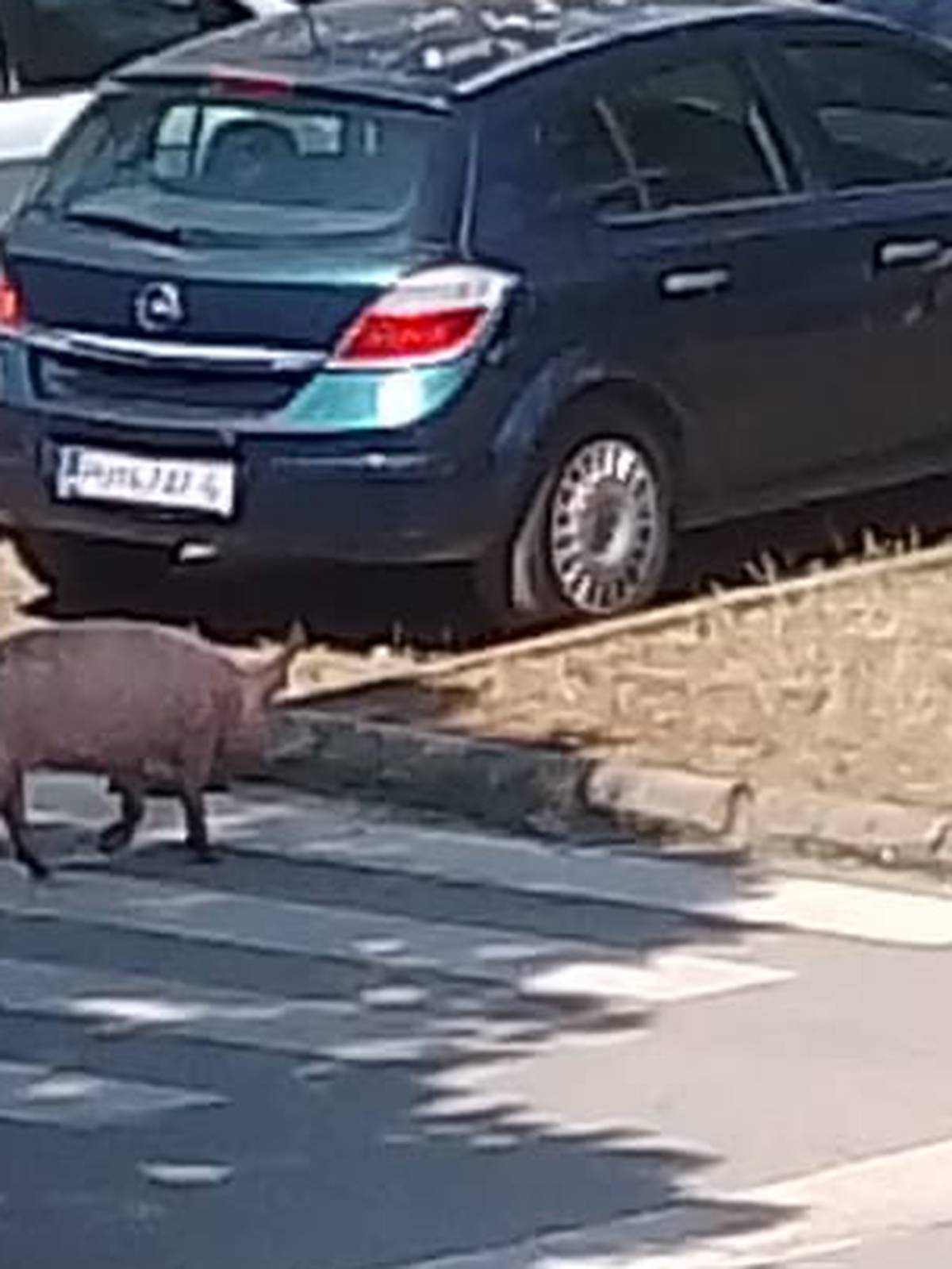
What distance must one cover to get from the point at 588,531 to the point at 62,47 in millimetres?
4368

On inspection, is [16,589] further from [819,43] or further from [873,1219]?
[873,1219]

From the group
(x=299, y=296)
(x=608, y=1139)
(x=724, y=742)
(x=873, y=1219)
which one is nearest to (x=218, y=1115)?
(x=608, y=1139)

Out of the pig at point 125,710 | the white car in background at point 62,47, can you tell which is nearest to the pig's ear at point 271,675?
the pig at point 125,710

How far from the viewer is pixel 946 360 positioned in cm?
1512

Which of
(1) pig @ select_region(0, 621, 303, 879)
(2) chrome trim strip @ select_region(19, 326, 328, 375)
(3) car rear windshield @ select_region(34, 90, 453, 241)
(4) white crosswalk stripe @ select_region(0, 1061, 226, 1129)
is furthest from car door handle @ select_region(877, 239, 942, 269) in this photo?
(4) white crosswalk stripe @ select_region(0, 1061, 226, 1129)

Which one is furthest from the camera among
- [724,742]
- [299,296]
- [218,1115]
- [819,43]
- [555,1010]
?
[819,43]

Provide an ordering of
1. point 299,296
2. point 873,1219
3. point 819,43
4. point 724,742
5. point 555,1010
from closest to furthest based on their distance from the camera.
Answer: point 873,1219 → point 555,1010 → point 724,742 → point 299,296 → point 819,43

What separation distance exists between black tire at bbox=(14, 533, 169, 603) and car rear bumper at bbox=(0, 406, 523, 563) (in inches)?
40.5

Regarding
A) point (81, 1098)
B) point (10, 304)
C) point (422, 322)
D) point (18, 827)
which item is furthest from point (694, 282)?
point (81, 1098)

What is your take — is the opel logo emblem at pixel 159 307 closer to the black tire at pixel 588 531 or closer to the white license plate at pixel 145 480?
the white license plate at pixel 145 480

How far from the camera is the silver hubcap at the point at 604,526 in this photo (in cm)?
1401

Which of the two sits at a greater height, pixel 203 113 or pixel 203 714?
pixel 203 113

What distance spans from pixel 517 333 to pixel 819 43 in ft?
5.92

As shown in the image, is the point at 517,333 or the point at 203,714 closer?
the point at 203,714
